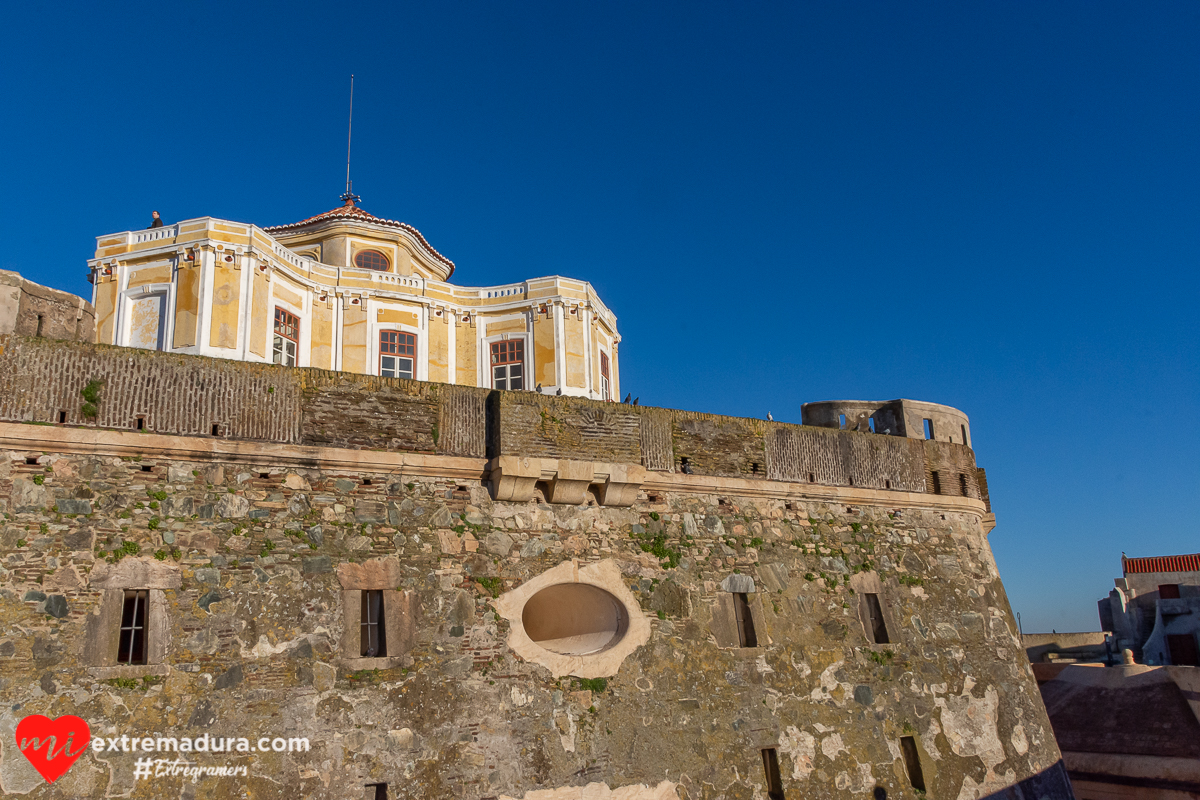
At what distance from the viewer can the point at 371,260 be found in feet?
63.3

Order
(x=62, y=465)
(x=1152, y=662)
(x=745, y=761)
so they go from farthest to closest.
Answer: (x=1152, y=662) < (x=745, y=761) < (x=62, y=465)

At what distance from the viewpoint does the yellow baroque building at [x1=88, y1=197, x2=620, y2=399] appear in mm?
15297

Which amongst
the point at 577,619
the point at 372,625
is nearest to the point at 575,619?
the point at 577,619

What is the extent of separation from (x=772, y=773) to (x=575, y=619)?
261 centimetres

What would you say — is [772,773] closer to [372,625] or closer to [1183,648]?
[372,625]

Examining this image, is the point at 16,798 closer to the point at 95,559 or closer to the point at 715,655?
the point at 95,559

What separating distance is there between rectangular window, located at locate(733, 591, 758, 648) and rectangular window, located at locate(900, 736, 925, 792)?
222cm

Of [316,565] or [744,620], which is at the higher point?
[316,565]

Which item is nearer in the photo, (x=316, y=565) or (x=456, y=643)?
(x=316, y=565)

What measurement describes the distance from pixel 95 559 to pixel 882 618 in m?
8.50

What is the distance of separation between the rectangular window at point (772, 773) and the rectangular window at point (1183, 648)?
1976 centimetres

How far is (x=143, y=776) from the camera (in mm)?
6945

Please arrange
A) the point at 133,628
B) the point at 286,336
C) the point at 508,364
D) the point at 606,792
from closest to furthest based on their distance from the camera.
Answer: the point at 133,628 < the point at 606,792 < the point at 286,336 < the point at 508,364

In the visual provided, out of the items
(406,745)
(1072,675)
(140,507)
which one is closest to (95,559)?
(140,507)
